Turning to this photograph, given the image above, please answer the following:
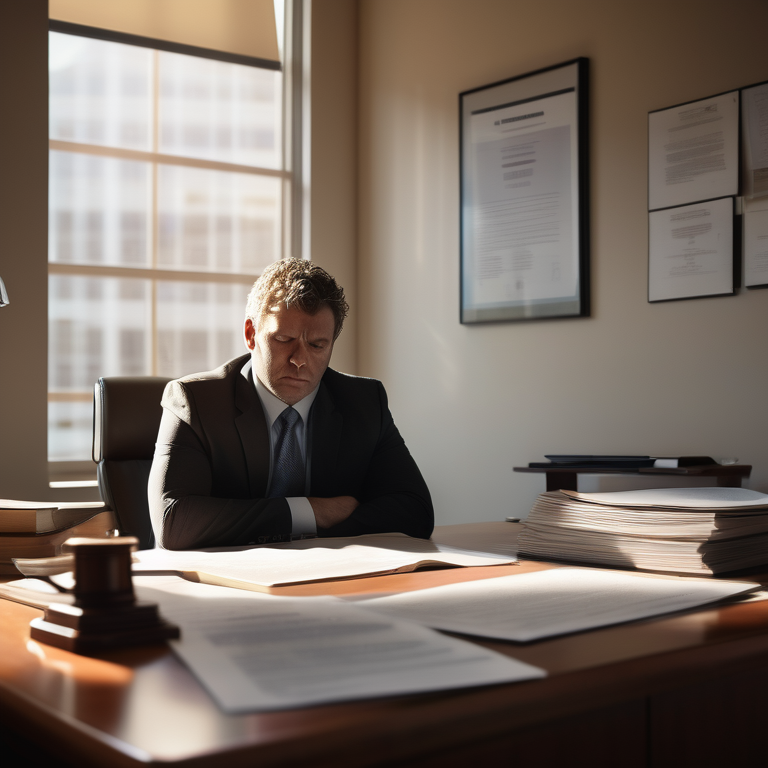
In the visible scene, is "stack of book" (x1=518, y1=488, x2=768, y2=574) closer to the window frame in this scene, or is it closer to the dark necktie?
the dark necktie

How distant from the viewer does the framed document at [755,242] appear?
268 centimetres

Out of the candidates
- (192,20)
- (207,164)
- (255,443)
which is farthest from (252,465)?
(192,20)

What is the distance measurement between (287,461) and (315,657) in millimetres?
1395

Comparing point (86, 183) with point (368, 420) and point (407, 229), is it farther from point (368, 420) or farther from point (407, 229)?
point (368, 420)

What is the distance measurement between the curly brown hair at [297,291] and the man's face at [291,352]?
23mm

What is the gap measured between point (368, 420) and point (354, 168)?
247cm

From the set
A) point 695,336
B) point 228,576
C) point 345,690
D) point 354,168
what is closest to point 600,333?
point 695,336

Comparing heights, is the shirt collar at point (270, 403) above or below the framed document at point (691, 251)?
below

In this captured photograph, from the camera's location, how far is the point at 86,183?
3.86 m

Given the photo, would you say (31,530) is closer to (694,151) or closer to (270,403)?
(270,403)

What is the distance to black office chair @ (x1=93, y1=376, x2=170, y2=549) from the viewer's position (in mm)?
2525

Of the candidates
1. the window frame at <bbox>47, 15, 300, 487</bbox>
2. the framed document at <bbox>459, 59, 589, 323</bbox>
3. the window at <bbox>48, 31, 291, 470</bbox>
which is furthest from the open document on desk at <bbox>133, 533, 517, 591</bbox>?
the window at <bbox>48, 31, 291, 470</bbox>

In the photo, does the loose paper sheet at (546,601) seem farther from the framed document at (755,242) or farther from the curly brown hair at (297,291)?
the framed document at (755,242)

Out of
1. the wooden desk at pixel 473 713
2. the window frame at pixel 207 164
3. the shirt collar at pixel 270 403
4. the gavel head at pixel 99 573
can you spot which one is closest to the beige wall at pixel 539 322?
the window frame at pixel 207 164
